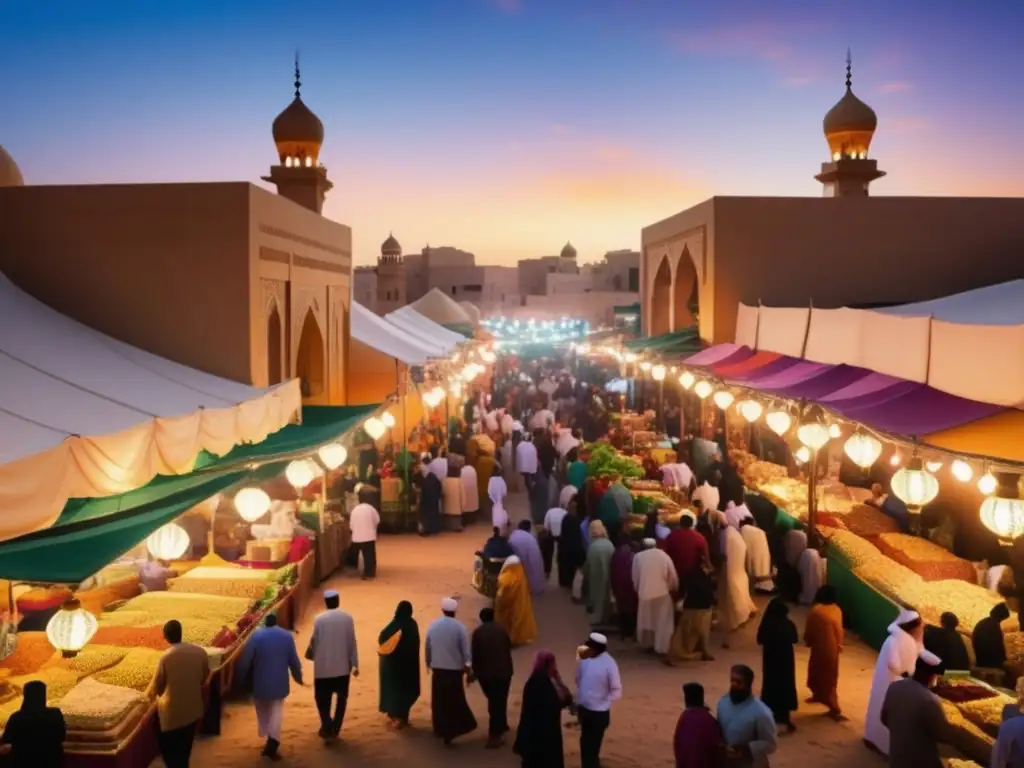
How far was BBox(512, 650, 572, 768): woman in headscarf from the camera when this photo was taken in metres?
6.69

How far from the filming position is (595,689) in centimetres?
685

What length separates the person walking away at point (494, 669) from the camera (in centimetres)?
766

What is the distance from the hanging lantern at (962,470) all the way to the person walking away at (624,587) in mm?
3154

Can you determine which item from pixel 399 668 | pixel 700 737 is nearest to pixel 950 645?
pixel 700 737

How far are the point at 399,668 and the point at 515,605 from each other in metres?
2.09

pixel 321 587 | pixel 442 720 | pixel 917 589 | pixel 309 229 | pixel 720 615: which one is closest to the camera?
pixel 442 720

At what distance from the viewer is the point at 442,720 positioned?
7.68 meters

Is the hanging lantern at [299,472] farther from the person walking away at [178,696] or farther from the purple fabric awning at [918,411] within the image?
the purple fabric awning at [918,411]

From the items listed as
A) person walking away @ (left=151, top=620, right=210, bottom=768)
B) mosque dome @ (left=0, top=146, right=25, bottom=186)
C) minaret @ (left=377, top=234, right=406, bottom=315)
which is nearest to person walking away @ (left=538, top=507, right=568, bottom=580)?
person walking away @ (left=151, top=620, right=210, bottom=768)

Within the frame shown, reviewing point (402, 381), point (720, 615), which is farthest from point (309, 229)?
point (720, 615)

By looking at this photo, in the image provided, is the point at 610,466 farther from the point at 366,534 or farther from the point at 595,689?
the point at 595,689

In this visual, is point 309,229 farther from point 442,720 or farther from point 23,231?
point 442,720

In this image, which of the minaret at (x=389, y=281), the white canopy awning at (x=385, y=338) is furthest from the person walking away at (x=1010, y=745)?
the minaret at (x=389, y=281)

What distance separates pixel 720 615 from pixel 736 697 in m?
4.61
